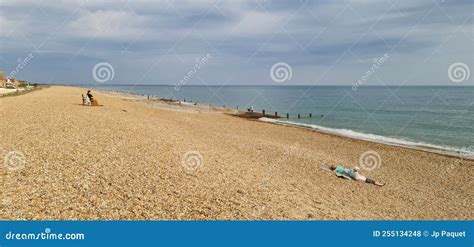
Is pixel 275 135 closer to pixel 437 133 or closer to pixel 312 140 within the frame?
pixel 312 140

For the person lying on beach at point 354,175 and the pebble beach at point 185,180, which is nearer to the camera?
the pebble beach at point 185,180

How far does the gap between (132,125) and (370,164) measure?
16.1m

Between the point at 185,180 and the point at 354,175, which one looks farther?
the point at 354,175

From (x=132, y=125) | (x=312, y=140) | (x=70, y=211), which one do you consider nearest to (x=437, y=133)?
(x=312, y=140)

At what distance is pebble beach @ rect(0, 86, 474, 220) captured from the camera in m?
9.90

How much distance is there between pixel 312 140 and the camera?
31.1m

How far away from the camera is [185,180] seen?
42.2 feet

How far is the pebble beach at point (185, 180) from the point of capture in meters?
9.90

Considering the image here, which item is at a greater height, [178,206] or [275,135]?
[275,135]

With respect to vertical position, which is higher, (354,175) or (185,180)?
(354,175)

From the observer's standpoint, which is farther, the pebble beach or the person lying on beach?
the person lying on beach

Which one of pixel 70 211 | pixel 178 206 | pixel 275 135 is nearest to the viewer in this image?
pixel 70 211

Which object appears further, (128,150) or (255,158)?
(255,158)
